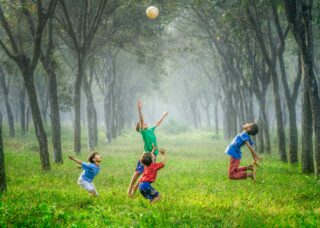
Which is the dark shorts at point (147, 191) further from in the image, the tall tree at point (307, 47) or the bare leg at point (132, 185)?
the tall tree at point (307, 47)

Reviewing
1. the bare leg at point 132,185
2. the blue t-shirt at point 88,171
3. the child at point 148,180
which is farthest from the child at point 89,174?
the child at point 148,180

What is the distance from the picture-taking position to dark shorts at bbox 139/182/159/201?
901cm

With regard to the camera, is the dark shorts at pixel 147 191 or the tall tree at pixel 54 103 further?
the tall tree at pixel 54 103

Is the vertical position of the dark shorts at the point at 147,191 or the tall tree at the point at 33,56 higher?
the tall tree at the point at 33,56

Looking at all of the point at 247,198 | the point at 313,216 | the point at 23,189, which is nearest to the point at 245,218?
the point at 313,216

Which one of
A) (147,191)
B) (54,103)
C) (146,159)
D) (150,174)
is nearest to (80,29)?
(54,103)

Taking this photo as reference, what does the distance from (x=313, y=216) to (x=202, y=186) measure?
442 cm

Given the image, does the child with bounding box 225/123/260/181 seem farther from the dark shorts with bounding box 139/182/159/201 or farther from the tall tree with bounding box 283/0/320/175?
the dark shorts with bounding box 139/182/159/201

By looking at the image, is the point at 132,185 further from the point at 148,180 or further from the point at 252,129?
the point at 252,129

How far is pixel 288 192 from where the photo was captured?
34.2 ft

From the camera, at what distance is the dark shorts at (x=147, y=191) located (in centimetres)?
901

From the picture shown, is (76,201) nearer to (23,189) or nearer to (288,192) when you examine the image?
(23,189)

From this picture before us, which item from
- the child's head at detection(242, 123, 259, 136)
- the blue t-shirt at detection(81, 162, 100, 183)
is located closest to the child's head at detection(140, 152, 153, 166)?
the blue t-shirt at detection(81, 162, 100, 183)

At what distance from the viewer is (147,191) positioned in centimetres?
903
